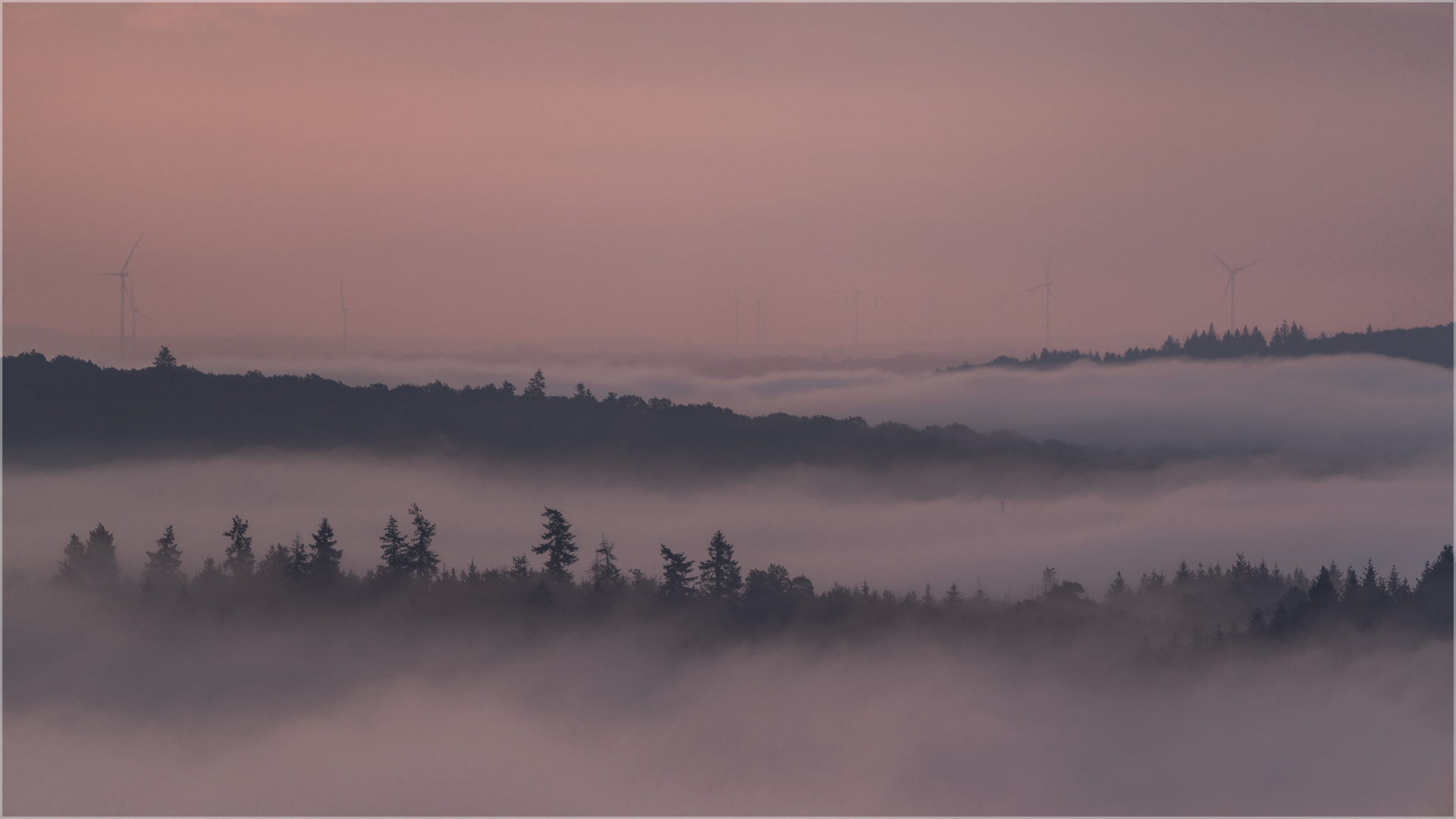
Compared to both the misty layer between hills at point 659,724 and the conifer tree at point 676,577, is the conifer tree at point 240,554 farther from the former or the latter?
the conifer tree at point 676,577

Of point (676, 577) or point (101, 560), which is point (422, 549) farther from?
point (101, 560)

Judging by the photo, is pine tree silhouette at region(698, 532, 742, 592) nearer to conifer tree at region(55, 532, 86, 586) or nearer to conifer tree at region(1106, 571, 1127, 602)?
conifer tree at region(55, 532, 86, 586)

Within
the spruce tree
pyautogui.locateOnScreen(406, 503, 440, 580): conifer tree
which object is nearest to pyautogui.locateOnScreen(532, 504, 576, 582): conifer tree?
pyautogui.locateOnScreen(406, 503, 440, 580): conifer tree

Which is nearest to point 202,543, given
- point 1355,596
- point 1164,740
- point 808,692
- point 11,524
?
point 11,524

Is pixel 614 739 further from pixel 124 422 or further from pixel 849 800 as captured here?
pixel 124 422

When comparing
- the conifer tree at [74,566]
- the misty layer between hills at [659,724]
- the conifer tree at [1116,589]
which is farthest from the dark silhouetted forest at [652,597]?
the misty layer between hills at [659,724]

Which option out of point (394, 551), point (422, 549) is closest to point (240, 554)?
Result: point (394, 551)
